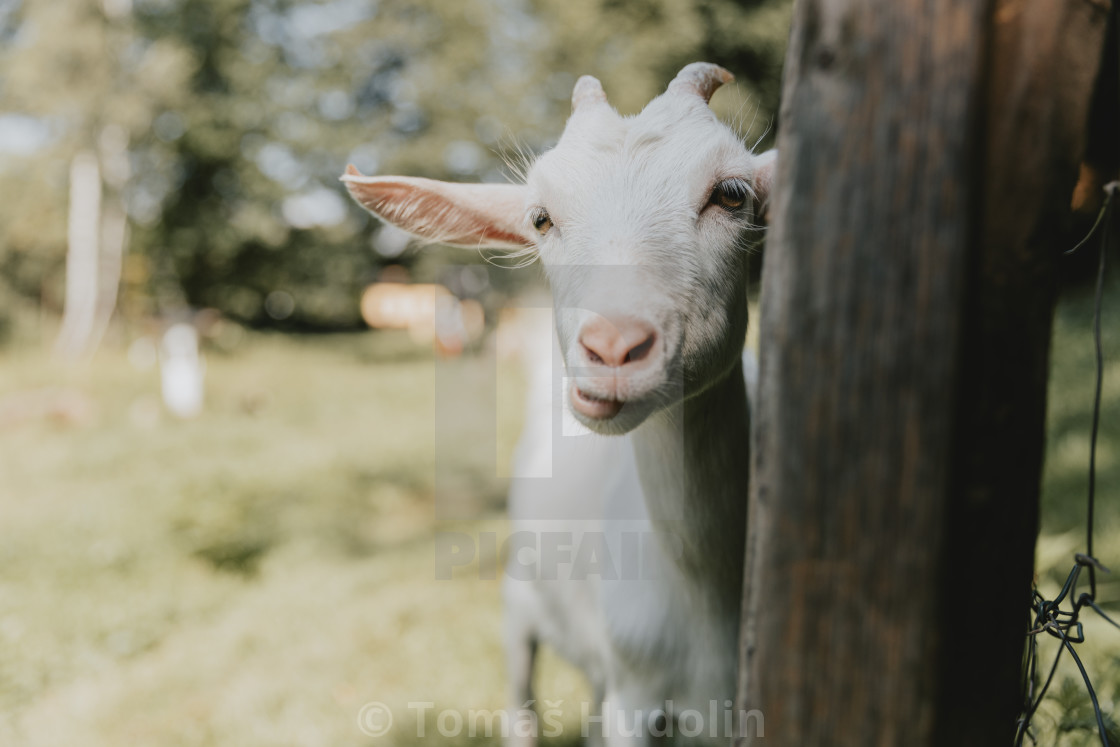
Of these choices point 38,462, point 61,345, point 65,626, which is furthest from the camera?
point 61,345

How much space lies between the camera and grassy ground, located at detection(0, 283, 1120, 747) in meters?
3.15

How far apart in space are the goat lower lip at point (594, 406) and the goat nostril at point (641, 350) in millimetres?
87

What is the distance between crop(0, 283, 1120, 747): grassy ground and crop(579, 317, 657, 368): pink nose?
1.39 meters

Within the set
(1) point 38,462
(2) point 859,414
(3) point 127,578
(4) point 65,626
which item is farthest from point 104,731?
(1) point 38,462

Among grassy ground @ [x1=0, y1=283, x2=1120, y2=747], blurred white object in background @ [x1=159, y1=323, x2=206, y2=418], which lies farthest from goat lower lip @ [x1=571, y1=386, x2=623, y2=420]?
blurred white object in background @ [x1=159, y1=323, x2=206, y2=418]

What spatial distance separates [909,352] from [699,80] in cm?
123

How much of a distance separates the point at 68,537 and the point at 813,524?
5.52 metres

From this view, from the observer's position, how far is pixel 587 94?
187 centimetres

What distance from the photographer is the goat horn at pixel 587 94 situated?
→ 6.06 ft

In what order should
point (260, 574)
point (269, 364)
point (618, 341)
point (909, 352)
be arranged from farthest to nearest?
point (269, 364) → point (260, 574) → point (618, 341) → point (909, 352)

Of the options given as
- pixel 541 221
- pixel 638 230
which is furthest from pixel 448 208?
pixel 638 230

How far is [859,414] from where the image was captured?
2.72ft

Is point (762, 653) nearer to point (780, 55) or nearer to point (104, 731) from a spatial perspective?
point (104, 731)

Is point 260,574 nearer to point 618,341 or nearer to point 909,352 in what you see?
point 618,341
